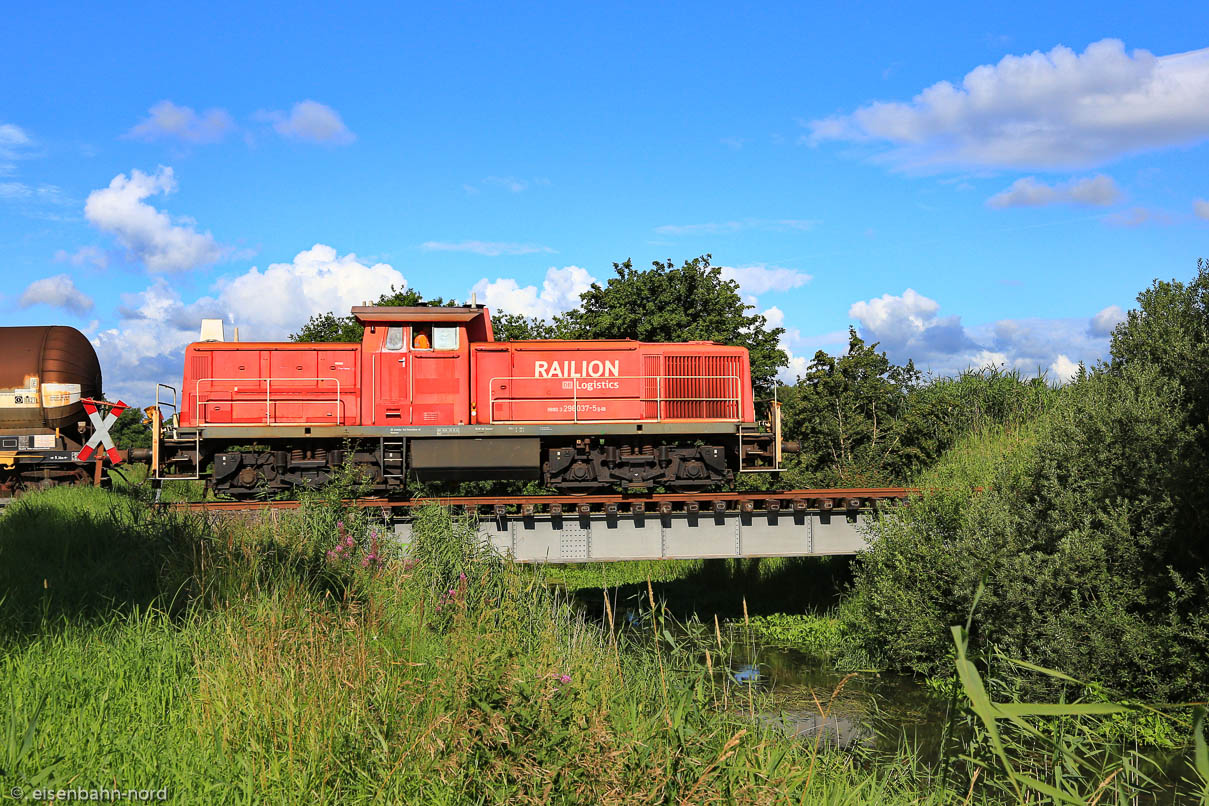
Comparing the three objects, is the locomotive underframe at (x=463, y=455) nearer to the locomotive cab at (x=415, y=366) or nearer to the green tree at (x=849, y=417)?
the locomotive cab at (x=415, y=366)

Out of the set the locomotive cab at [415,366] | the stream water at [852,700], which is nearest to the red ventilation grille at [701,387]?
the locomotive cab at [415,366]

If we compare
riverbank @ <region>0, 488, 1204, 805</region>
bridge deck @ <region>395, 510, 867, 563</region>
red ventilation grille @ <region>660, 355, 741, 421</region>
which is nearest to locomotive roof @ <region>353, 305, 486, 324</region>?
bridge deck @ <region>395, 510, 867, 563</region>

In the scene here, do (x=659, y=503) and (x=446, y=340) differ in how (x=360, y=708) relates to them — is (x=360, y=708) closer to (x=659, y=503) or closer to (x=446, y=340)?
(x=659, y=503)

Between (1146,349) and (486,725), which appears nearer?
(486,725)

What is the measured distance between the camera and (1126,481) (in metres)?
17.1

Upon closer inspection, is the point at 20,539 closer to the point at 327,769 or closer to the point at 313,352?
the point at 313,352

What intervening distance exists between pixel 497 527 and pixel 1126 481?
13.5m

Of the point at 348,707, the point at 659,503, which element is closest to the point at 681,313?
the point at 659,503

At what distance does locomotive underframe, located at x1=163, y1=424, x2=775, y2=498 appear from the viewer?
712 inches

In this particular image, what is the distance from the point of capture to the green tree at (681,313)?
116 feet

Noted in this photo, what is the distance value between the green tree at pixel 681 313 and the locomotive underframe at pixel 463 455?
53.2ft

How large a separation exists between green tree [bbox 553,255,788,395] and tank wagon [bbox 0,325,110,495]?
19.9 metres

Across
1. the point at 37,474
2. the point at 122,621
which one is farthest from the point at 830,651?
the point at 37,474

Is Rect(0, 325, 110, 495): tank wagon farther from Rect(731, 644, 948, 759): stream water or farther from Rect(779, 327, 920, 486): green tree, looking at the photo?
Rect(779, 327, 920, 486): green tree
